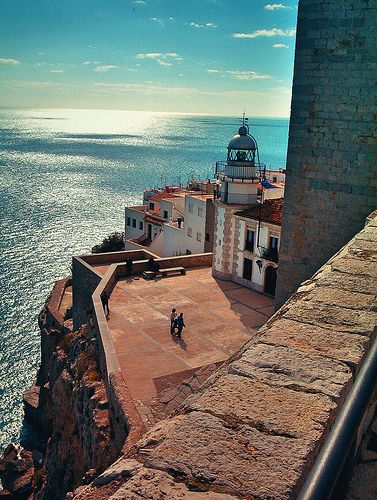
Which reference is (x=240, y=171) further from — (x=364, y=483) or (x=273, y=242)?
(x=364, y=483)

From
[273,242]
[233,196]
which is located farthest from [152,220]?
[273,242]

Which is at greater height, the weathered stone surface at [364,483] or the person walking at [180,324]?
the weathered stone surface at [364,483]

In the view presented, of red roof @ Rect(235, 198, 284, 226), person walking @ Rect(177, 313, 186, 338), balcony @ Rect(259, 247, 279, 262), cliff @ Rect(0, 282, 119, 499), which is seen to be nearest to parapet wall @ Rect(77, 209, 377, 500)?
cliff @ Rect(0, 282, 119, 499)

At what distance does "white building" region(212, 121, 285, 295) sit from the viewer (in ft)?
74.0

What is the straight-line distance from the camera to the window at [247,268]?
23.3 meters

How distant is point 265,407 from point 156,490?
720mm

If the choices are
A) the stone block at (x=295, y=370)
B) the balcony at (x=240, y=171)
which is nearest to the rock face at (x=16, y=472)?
the balcony at (x=240, y=171)

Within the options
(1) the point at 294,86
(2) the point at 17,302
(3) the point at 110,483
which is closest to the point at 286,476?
(3) the point at 110,483

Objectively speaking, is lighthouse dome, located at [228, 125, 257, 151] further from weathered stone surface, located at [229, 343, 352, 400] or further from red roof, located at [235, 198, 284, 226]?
weathered stone surface, located at [229, 343, 352, 400]

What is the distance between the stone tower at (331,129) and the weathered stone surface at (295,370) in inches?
276

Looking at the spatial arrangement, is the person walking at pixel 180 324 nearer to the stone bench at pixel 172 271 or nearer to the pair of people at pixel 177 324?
the pair of people at pixel 177 324

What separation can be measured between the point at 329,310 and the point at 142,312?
14.9 meters

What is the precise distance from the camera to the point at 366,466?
2.71 meters

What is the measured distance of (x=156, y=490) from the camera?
204cm
